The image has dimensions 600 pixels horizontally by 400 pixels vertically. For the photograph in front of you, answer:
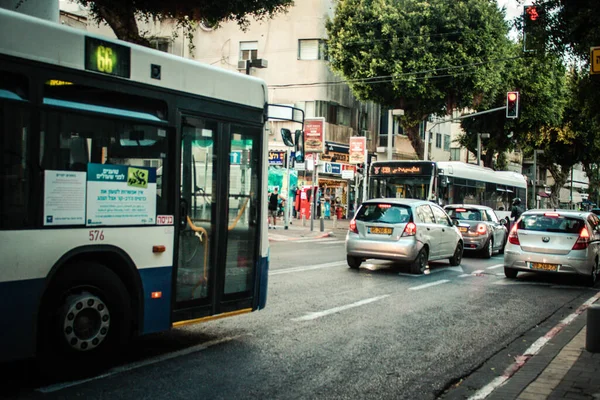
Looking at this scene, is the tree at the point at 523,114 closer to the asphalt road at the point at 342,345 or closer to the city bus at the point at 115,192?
the asphalt road at the point at 342,345

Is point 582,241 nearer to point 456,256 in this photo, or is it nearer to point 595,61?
point 456,256

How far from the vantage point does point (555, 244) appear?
14.6m

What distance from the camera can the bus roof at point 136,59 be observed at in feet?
17.2

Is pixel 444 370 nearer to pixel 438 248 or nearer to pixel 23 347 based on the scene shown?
pixel 23 347

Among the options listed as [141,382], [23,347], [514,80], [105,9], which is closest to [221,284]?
[141,382]

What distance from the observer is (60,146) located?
554 centimetres

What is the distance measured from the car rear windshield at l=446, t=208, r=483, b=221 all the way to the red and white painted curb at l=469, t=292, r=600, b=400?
10.5m

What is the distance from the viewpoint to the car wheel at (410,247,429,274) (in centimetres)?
1517

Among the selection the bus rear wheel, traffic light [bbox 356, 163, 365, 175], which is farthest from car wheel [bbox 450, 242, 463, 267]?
traffic light [bbox 356, 163, 365, 175]

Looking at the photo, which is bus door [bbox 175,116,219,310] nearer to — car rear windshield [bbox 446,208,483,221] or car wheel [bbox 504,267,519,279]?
car wheel [bbox 504,267,519,279]

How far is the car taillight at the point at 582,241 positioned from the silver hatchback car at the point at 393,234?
3.17 meters

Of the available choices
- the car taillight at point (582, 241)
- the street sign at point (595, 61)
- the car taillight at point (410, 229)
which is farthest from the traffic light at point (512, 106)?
the street sign at point (595, 61)

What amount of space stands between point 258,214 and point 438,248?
9582 mm

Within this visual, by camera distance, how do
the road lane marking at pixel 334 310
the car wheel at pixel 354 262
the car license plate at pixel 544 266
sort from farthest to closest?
the car wheel at pixel 354 262 → the car license plate at pixel 544 266 → the road lane marking at pixel 334 310
